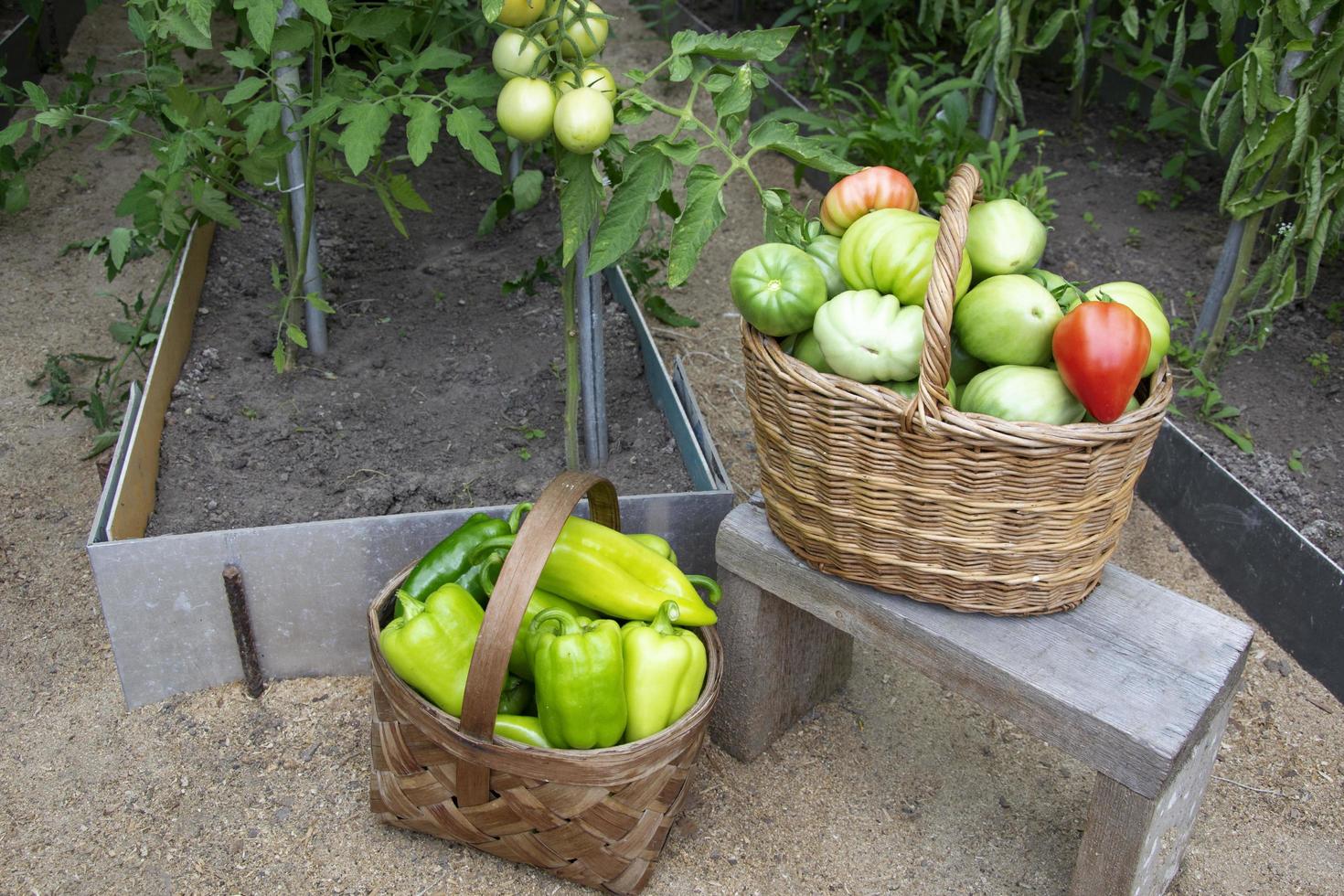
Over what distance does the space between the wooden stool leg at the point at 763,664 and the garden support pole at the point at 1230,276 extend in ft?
A: 4.84

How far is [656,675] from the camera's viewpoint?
1721 mm

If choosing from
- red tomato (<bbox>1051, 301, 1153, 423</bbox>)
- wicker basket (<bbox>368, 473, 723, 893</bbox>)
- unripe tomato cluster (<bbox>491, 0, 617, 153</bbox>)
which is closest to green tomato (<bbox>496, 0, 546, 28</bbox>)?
unripe tomato cluster (<bbox>491, 0, 617, 153</bbox>)

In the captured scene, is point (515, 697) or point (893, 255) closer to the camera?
point (893, 255)

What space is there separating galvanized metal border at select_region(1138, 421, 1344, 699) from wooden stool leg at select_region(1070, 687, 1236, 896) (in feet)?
2.35

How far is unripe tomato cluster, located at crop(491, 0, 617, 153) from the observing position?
176cm

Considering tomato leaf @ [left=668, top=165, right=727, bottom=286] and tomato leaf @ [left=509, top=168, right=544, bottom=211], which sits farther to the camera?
tomato leaf @ [left=509, top=168, right=544, bottom=211]

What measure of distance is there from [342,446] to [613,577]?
98cm

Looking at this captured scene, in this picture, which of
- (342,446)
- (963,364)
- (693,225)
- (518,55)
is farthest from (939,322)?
(342,446)

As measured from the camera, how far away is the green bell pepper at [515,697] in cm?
184

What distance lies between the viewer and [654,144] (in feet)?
6.07

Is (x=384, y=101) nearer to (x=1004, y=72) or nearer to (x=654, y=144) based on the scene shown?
(x=654, y=144)

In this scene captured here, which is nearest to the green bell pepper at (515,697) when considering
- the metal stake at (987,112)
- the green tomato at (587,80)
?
the green tomato at (587,80)

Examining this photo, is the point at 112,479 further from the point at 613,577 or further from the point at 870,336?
the point at 870,336

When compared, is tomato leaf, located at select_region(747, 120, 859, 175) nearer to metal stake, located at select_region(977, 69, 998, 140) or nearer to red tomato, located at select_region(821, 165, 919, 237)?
red tomato, located at select_region(821, 165, 919, 237)
